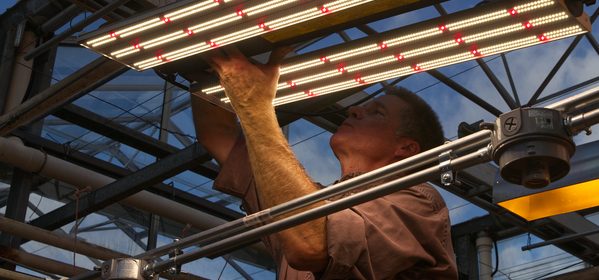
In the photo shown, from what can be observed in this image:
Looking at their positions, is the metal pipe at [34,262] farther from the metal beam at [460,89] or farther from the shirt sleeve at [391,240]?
the shirt sleeve at [391,240]

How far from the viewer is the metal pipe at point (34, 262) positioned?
895cm

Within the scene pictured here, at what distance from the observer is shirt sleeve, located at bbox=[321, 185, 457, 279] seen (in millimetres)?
3025

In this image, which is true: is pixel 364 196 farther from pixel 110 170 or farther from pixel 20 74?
pixel 110 170

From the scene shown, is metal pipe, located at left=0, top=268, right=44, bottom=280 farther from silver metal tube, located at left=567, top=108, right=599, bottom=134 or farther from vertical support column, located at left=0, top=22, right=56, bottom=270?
silver metal tube, located at left=567, top=108, right=599, bottom=134

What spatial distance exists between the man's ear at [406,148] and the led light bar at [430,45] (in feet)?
0.86

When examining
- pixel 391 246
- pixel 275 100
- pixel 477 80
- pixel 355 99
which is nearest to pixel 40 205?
pixel 355 99

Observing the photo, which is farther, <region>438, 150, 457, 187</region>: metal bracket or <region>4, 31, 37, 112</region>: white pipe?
<region>4, 31, 37, 112</region>: white pipe

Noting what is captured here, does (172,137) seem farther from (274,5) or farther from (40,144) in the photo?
(274,5)

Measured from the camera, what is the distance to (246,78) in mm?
3383

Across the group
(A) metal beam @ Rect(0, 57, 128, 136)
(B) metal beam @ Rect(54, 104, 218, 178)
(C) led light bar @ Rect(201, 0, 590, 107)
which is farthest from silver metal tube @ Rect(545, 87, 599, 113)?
(B) metal beam @ Rect(54, 104, 218, 178)

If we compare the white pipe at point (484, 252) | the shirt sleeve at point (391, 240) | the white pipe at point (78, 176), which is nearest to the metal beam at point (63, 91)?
the white pipe at point (78, 176)

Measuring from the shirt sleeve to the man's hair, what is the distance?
1.21ft

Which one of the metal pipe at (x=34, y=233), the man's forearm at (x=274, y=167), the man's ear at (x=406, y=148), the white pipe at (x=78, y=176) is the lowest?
the man's forearm at (x=274, y=167)

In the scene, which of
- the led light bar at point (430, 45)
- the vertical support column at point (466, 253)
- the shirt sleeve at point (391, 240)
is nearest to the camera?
the shirt sleeve at point (391, 240)
